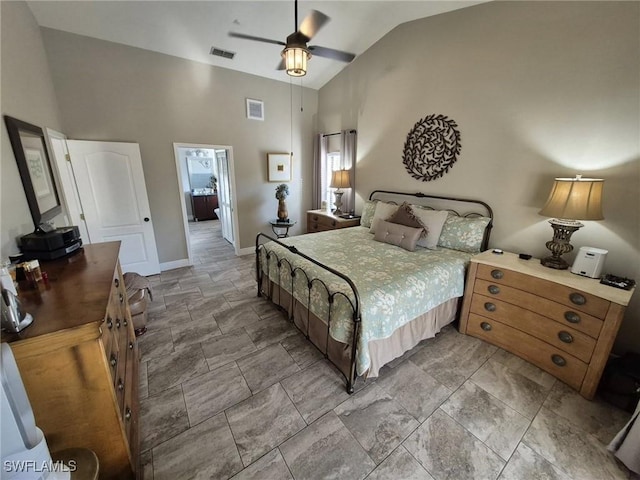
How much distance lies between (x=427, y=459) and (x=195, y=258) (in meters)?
4.65

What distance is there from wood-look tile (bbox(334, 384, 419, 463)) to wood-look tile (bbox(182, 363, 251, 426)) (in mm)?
805

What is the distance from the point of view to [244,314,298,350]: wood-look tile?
2.65 metres

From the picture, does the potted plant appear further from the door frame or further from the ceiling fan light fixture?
the ceiling fan light fixture

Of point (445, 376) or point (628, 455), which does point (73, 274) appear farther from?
point (628, 455)

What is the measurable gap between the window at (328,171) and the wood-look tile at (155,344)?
3.79m

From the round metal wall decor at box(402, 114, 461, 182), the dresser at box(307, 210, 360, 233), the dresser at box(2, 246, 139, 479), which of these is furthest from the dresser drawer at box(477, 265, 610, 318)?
the dresser at box(2, 246, 139, 479)

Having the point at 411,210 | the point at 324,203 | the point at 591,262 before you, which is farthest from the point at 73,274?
the point at 324,203

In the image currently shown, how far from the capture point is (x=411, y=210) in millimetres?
3389

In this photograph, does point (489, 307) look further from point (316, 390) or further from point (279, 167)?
point (279, 167)

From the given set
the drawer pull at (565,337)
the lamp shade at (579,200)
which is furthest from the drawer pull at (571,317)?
the lamp shade at (579,200)

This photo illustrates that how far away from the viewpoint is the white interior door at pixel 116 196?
11.4 feet

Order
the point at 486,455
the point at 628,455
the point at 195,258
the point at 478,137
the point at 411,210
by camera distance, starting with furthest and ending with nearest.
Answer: the point at 195,258, the point at 411,210, the point at 478,137, the point at 486,455, the point at 628,455

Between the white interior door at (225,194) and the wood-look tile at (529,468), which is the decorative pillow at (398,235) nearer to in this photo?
the wood-look tile at (529,468)

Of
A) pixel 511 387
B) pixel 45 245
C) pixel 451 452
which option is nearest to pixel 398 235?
pixel 511 387
